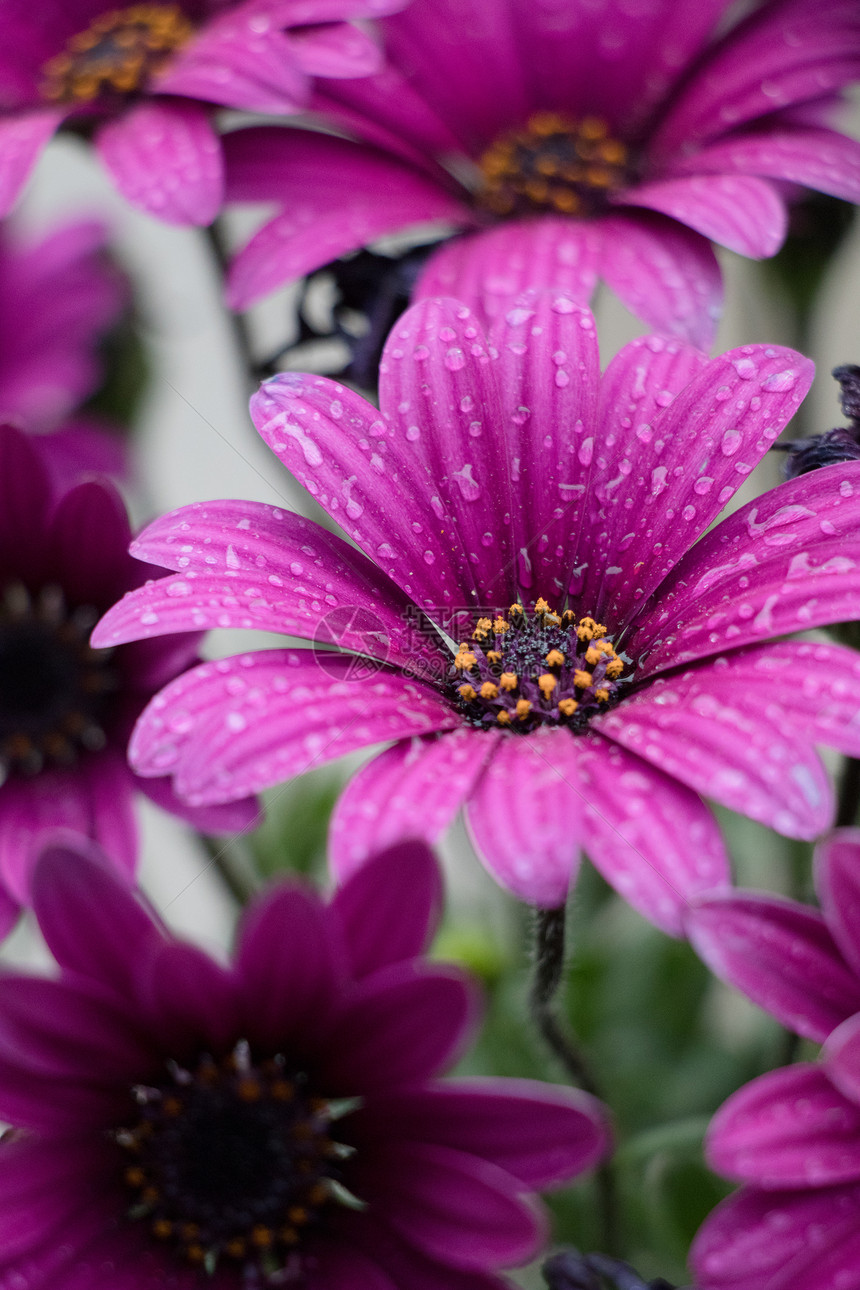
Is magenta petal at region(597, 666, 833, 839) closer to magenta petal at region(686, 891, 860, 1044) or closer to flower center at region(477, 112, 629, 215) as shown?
magenta petal at region(686, 891, 860, 1044)

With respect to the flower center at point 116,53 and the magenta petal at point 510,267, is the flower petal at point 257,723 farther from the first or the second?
the flower center at point 116,53

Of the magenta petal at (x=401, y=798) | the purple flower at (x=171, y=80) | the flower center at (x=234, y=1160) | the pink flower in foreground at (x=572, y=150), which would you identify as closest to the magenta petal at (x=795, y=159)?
the pink flower in foreground at (x=572, y=150)

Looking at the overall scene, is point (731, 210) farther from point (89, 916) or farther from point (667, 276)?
point (89, 916)

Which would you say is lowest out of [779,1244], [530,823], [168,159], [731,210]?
[779,1244]

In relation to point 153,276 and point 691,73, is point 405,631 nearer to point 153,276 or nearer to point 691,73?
point 691,73

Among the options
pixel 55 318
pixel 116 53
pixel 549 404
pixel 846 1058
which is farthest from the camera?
pixel 55 318

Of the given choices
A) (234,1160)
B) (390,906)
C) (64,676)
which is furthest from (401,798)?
(64,676)
